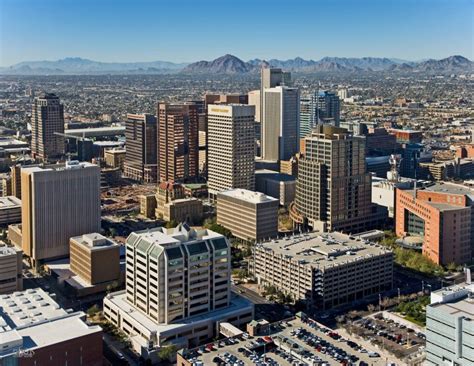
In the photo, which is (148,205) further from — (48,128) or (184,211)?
(48,128)

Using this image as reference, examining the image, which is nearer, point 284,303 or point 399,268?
point 284,303

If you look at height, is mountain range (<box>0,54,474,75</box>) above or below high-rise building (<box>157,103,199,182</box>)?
above

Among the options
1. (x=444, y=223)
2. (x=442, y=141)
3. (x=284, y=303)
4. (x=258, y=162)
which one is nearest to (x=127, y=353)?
(x=284, y=303)

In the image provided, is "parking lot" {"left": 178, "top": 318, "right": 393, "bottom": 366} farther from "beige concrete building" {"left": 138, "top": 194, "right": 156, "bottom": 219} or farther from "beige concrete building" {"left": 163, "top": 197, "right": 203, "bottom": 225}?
"beige concrete building" {"left": 138, "top": 194, "right": 156, "bottom": 219}

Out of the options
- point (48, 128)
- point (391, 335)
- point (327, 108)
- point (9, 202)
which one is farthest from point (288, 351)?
point (48, 128)

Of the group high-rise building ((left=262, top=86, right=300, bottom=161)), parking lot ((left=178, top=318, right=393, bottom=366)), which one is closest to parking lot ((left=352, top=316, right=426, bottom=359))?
parking lot ((left=178, top=318, right=393, bottom=366))

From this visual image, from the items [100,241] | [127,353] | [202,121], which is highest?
[202,121]

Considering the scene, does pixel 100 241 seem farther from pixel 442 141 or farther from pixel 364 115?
pixel 364 115
